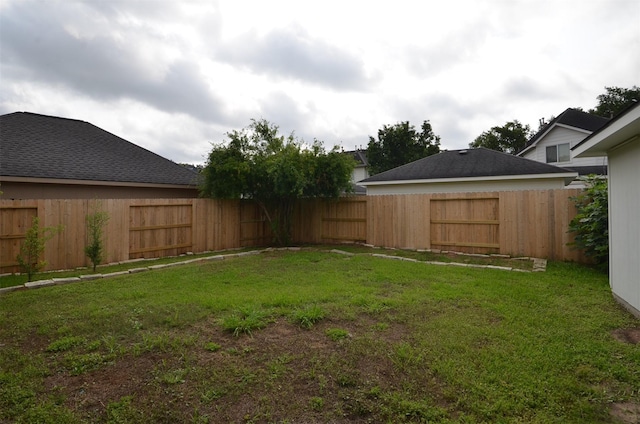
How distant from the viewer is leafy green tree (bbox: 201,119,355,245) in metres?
10.6

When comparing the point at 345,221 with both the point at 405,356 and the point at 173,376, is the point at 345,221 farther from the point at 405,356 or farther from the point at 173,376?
the point at 173,376

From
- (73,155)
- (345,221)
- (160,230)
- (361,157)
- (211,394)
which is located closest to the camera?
(211,394)

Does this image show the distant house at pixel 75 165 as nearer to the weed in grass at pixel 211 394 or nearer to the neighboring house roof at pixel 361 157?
the weed in grass at pixel 211 394

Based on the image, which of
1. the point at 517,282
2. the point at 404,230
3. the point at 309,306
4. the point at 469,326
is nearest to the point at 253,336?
the point at 309,306

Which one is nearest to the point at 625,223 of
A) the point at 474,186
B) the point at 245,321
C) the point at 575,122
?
the point at 245,321

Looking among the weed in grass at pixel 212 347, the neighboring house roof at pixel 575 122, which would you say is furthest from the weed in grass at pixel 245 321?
the neighboring house roof at pixel 575 122

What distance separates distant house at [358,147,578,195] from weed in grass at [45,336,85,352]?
45.9ft

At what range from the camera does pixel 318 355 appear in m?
3.26

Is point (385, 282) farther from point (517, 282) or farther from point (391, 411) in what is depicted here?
point (391, 411)

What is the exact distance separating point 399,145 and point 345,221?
19906 mm

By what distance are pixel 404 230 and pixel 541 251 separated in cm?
353

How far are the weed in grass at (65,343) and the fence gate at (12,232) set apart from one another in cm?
500

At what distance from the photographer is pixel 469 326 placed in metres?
3.94

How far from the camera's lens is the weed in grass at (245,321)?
382 centimetres
